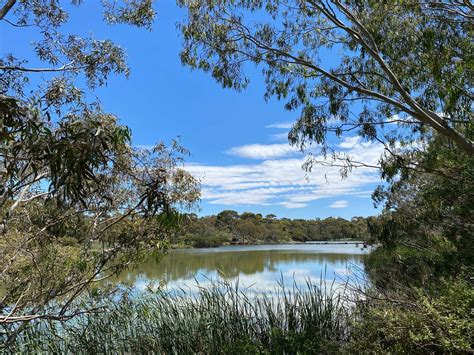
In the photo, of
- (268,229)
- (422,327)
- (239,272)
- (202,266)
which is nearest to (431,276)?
(422,327)

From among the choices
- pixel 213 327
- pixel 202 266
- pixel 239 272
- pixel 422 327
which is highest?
pixel 422 327

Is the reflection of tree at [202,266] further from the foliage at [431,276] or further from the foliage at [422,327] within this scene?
the foliage at [422,327]

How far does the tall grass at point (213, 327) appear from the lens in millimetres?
4090

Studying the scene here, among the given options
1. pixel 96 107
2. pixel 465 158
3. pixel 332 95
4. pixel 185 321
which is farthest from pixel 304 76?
pixel 185 321

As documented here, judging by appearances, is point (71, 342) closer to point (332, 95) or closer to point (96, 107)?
point (96, 107)

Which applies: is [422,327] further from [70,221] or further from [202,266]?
[202,266]

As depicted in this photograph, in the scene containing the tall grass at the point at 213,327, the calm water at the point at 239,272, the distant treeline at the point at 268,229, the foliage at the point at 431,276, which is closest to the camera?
the foliage at the point at 431,276

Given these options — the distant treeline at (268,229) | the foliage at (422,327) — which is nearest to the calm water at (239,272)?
the foliage at (422,327)

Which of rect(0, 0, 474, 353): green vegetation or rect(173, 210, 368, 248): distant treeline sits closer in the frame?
rect(0, 0, 474, 353): green vegetation

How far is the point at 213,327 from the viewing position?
13.7 feet

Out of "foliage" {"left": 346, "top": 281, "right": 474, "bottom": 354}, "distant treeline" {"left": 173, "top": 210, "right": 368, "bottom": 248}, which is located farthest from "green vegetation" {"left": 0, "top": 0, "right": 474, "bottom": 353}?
"distant treeline" {"left": 173, "top": 210, "right": 368, "bottom": 248}

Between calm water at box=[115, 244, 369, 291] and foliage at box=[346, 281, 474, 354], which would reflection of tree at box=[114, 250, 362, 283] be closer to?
calm water at box=[115, 244, 369, 291]

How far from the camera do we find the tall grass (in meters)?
4.09

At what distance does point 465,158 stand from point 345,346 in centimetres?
321
